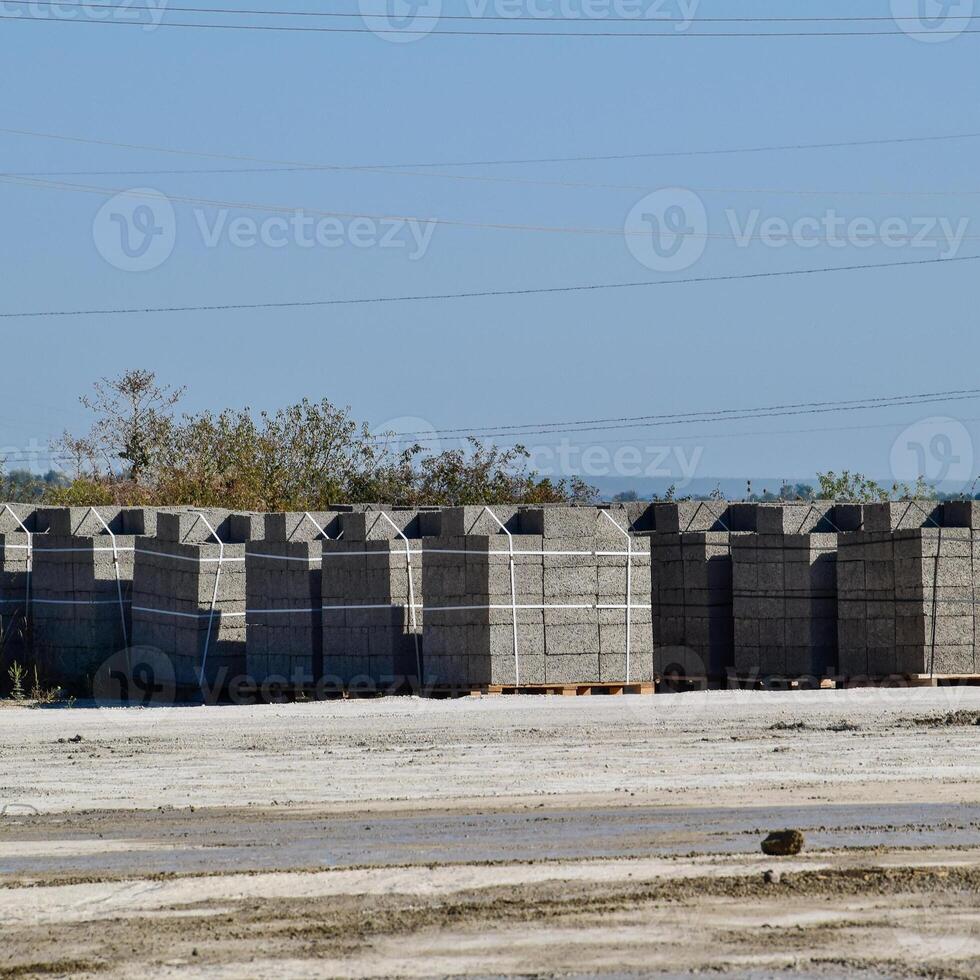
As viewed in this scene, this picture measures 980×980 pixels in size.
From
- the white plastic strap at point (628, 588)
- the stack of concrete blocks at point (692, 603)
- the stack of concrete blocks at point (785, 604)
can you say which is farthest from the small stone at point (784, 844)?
the stack of concrete blocks at point (692, 603)

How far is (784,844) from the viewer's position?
793cm

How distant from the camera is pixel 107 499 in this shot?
37656 millimetres

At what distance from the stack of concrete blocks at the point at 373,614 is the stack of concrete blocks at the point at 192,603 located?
1.56 metres

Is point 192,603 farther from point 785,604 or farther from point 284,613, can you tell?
point 785,604

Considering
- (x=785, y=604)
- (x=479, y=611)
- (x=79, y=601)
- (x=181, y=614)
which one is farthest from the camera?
(x=79, y=601)

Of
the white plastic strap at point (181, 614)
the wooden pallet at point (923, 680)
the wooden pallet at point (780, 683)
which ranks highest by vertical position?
the white plastic strap at point (181, 614)

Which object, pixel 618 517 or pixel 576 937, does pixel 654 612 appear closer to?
pixel 618 517

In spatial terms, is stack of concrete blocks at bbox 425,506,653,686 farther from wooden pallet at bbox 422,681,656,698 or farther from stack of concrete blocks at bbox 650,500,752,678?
stack of concrete blocks at bbox 650,500,752,678

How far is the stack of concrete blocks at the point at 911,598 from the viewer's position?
1712 centimetres

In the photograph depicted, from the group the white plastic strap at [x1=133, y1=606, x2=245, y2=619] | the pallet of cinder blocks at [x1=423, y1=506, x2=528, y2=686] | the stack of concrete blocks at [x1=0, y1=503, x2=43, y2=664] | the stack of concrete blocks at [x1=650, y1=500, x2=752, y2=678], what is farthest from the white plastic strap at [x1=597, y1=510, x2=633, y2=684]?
the stack of concrete blocks at [x1=0, y1=503, x2=43, y2=664]

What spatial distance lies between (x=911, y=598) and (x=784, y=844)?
993 cm

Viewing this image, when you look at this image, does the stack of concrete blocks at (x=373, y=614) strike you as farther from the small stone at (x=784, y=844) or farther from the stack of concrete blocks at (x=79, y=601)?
the small stone at (x=784, y=844)

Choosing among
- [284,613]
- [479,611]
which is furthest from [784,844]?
[284,613]

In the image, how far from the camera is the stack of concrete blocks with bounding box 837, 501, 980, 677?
56.2ft
